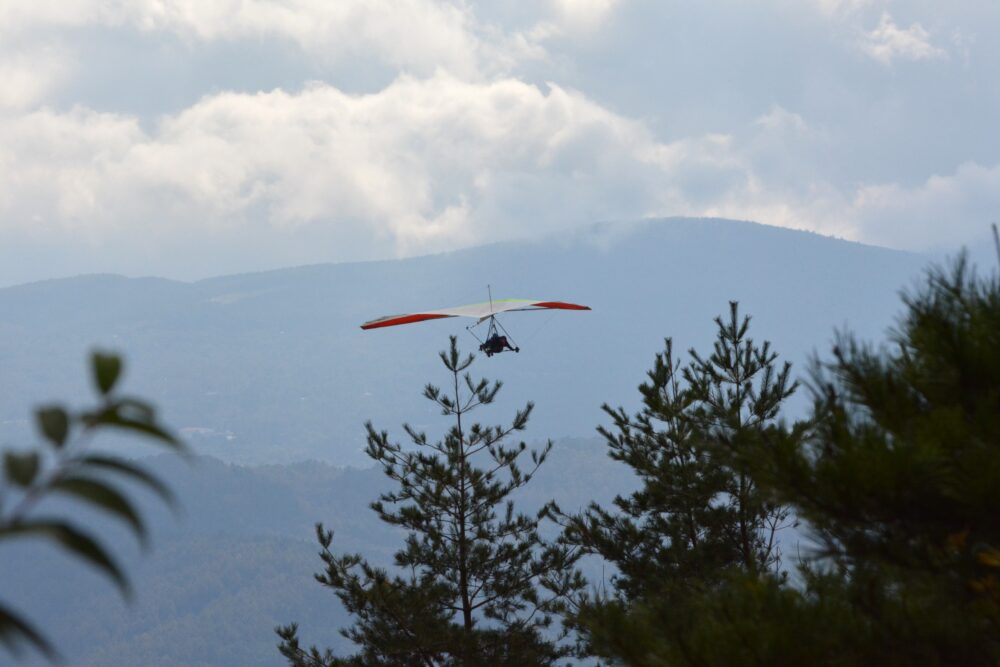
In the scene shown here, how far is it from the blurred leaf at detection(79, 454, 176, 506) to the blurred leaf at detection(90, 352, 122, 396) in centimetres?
9

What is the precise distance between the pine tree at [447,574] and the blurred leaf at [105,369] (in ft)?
78.0

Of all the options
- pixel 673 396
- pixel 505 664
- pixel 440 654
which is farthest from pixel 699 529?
pixel 440 654

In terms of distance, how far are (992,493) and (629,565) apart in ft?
57.5

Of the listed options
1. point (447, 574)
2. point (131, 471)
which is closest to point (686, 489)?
point (447, 574)

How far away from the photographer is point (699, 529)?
2220 centimetres

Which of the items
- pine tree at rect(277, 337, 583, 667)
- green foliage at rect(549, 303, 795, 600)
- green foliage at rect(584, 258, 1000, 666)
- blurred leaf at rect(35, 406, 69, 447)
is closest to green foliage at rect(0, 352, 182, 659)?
blurred leaf at rect(35, 406, 69, 447)

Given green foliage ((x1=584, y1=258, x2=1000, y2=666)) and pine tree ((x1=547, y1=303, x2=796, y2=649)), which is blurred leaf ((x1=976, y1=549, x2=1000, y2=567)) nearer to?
green foliage ((x1=584, y1=258, x2=1000, y2=666))

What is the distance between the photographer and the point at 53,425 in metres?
1.22

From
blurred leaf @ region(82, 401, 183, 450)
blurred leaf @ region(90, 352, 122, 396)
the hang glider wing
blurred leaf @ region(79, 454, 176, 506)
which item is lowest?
blurred leaf @ region(79, 454, 176, 506)

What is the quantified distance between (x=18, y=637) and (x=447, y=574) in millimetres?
25916

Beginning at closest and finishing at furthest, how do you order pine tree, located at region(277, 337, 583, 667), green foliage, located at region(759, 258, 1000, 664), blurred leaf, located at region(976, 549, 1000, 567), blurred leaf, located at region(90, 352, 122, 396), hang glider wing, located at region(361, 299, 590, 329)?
blurred leaf, located at region(90, 352, 122, 396), blurred leaf, located at region(976, 549, 1000, 567), green foliage, located at region(759, 258, 1000, 664), pine tree, located at region(277, 337, 583, 667), hang glider wing, located at region(361, 299, 590, 329)

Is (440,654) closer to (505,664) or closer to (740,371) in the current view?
(505,664)

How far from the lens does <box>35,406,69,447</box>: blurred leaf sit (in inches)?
47.8

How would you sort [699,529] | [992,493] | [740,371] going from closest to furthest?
[992,493]
[740,371]
[699,529]
